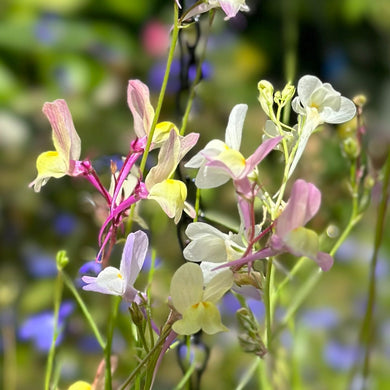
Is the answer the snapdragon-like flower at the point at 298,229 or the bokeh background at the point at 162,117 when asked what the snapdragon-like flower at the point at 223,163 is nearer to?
the snapdragon-like flower at the point at 298,229

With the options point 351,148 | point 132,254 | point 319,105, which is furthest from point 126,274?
point 351,148

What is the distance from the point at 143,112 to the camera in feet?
1.14

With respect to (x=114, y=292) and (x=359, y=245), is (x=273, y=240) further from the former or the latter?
(x=359, y=245)

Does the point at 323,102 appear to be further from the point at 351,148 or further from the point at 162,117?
the point at 162,117

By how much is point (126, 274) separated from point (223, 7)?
0.12 m

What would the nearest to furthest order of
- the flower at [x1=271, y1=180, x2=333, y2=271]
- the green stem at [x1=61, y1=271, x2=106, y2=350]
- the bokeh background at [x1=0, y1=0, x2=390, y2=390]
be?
the flower at [x1=271, y1=180, x2=333, y2=271] < the green stem at [x1=61, y1=271, x2=106, y2=350] < the bokeh background at [x1=0, y1=0, x2=390, y2=390]

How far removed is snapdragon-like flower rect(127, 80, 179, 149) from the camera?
34cm

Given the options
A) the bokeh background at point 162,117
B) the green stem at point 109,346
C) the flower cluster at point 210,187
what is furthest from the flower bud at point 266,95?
the bokeh background at point 162,117

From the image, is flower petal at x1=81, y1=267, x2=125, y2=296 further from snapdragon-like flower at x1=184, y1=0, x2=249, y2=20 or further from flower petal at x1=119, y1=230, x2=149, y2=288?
snapdragon-like flower at x1=184, y1=0, x2=249, y2=20

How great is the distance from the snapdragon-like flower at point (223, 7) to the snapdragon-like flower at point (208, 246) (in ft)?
0.29

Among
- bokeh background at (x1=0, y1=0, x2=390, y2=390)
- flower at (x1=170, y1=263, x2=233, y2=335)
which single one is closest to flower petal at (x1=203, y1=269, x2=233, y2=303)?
flower at (x1=170, y1=263, x2=233, y2=335)

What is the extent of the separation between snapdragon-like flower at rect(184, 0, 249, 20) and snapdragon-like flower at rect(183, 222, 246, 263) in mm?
89

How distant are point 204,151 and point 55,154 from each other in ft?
0.25

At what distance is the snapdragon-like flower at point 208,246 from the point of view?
0.32 metres
